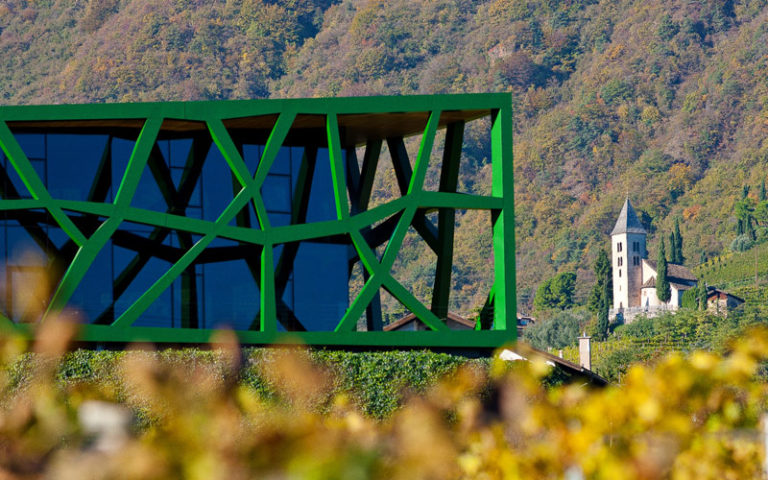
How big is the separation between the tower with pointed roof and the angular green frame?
116 metres

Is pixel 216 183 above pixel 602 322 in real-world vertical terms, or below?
above

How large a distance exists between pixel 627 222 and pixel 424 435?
135 m

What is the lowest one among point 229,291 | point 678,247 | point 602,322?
point 602,322

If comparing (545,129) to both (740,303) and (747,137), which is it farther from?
(740,303)

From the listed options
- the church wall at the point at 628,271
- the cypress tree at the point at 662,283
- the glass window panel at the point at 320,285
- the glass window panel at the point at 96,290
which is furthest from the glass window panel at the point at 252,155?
the church wall at the point at 628,271

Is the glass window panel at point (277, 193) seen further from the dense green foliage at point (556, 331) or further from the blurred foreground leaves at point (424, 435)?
the dense green foliage at point (556, 331)

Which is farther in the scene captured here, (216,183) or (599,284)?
(599,284)

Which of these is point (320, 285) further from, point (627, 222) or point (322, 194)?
point (627, 222)

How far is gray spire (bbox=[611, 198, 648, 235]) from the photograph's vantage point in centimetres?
13588

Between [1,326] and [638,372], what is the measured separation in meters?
17.1

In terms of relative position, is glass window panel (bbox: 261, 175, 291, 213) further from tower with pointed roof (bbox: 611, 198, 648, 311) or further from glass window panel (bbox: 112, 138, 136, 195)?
tower with pointed roof (bbox: 611, 198, 648, 311)

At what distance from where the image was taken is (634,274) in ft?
469

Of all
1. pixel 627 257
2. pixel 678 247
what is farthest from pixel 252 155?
pixel 627 257

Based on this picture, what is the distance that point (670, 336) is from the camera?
99.1 meters
